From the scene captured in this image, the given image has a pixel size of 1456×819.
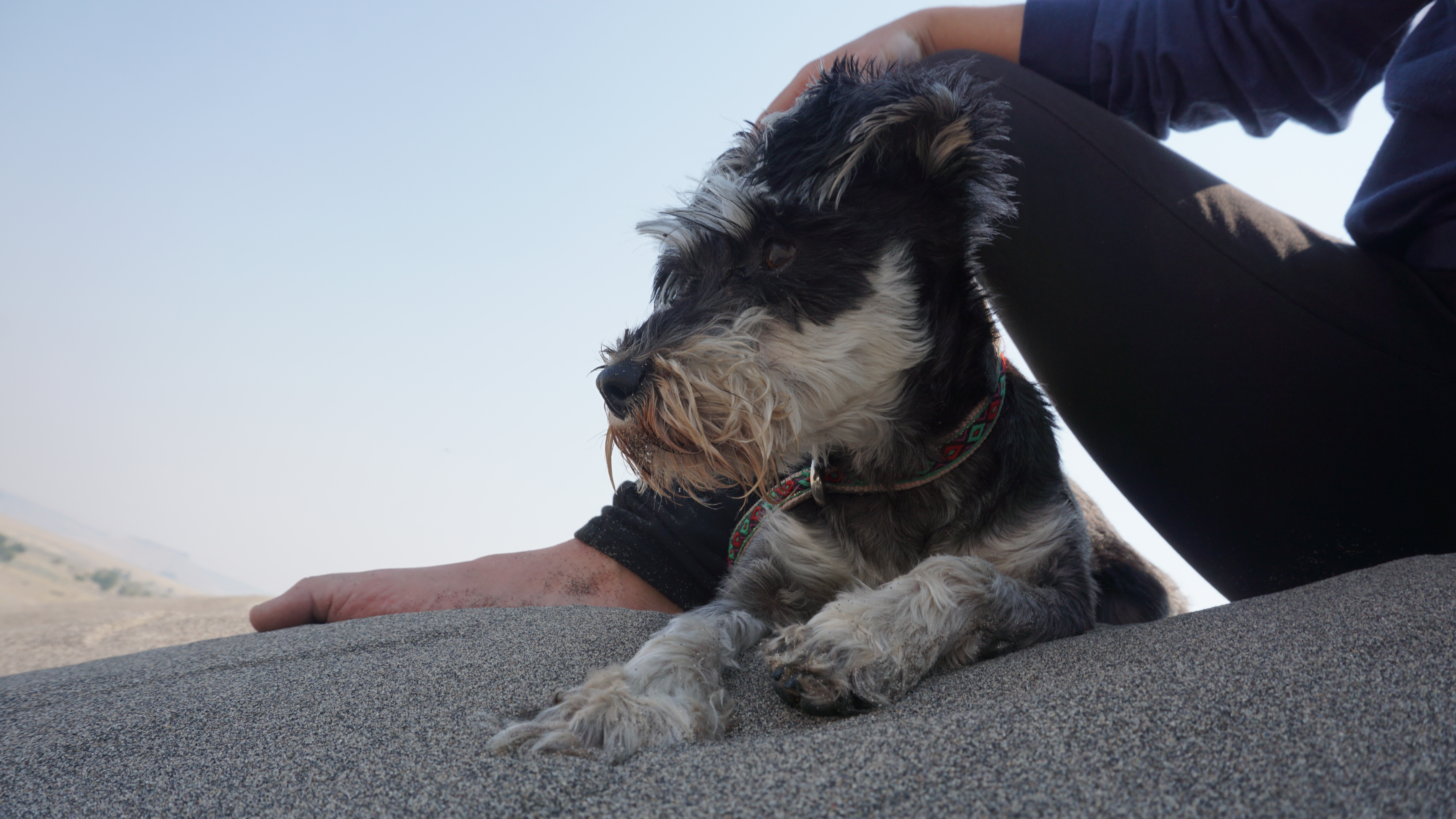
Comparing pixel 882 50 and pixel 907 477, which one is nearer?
pixel 907 477

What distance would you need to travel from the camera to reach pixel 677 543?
3770 mm

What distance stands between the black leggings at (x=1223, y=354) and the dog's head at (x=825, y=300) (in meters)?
0.46

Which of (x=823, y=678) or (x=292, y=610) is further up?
(x=292, y=610)

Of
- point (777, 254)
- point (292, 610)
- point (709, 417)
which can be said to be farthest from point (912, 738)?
point (292, 610)

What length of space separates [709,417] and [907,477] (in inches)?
30.9

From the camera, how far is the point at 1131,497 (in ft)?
10.0

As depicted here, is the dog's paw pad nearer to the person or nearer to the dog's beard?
the dog's beard

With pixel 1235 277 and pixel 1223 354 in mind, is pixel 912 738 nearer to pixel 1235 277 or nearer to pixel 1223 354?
pixel 1223 354

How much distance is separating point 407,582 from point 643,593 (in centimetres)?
124

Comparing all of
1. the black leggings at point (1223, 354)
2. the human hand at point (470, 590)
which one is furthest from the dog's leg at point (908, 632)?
the human hand at point (470, 590)

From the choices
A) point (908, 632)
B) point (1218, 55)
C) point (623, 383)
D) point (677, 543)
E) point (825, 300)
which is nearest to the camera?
point (908, 632)

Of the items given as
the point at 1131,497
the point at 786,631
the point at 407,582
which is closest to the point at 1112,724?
the point at 786,631

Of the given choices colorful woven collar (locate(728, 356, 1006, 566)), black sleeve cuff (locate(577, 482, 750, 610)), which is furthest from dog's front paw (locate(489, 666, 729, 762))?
black sleeve cuff (locate(577, 482, 750, 610))

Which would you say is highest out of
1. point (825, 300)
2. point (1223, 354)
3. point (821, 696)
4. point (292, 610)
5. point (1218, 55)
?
point (1218, 55)
